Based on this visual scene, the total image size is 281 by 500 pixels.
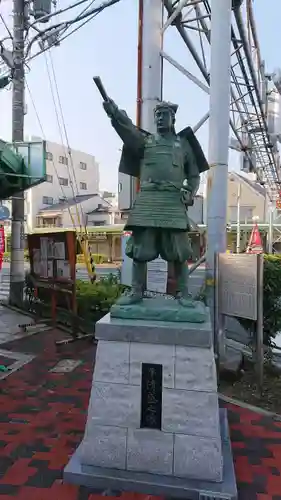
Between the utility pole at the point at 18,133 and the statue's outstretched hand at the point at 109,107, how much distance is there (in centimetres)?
743

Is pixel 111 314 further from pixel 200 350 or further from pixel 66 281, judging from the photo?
pixel 66 281

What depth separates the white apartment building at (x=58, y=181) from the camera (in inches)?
1383

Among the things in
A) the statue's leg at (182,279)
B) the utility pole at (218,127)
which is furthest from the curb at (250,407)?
the statue's leg at (182,279)

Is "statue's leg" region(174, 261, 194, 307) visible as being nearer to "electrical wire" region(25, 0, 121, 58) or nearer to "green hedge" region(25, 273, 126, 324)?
"green hedge" region(25, 273, 126, 324)

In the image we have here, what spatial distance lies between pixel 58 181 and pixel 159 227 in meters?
33.5

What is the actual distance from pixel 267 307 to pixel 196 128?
2970 mm

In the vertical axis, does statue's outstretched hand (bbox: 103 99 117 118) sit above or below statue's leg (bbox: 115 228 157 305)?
above

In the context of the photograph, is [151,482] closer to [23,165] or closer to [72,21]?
[23,165]

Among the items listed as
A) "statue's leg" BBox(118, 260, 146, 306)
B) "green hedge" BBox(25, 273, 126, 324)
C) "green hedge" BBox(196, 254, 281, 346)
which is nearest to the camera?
"statue's leg" BBox(118, 260, 146, 306)

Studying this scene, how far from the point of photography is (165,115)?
11.6 ft

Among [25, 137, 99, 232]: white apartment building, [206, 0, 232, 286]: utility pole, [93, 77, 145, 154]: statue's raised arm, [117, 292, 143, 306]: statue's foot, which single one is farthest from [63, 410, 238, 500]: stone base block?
[25, 137, 99, 232]: white apartment building

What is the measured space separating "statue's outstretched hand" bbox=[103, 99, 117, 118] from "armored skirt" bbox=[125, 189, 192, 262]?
0.74 metres

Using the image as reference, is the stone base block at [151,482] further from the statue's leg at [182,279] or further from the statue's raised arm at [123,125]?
the statue's raised arm at [123,125]

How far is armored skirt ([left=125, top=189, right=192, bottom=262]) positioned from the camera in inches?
135
